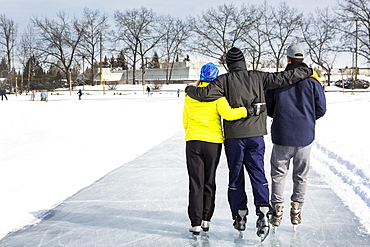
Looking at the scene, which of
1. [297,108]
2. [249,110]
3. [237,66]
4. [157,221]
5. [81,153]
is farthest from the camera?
[81,153]

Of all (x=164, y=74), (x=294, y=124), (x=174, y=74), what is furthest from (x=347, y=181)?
(x=164, y=74)

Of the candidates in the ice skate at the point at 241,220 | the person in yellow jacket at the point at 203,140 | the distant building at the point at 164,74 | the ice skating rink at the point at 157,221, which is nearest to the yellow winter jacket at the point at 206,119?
the person in yellow jacket at the point at 203,140

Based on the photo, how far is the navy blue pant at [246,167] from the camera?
342 centimetres

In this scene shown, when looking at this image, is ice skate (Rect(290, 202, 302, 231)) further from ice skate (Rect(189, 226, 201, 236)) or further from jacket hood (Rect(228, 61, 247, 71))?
jacket hood (Rect(228, 61, 247, 71))

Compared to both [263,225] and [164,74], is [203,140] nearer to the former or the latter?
[263,225]

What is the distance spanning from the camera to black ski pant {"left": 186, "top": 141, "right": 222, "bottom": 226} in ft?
11.4

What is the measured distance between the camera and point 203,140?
135 inches

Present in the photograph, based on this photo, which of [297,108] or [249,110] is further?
[297,108]

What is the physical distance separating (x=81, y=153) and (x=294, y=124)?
6.16 m

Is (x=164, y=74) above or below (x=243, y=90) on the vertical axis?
above

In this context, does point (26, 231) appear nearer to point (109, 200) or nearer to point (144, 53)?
point (109, 200)

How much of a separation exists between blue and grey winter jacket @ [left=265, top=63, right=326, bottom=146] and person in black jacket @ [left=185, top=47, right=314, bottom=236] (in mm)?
109

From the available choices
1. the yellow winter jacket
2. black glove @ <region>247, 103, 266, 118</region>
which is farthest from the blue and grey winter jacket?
the yellow winter jacket

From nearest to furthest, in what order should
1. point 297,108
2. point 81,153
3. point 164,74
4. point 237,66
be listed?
1. point 237,66
2. point 297,108
3. point 81,153
4. point 164,74
